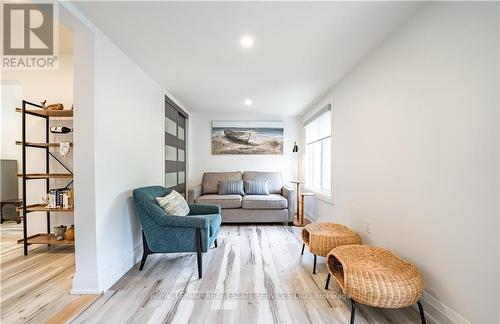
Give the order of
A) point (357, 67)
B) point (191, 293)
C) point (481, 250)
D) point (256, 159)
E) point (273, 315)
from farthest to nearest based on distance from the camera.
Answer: point (256, 159) → point (357, 67) → point (191, 293) → point (273, 315) → point (481, 250)

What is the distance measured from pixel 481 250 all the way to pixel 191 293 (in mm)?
2001

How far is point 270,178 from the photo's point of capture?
4.75 meters

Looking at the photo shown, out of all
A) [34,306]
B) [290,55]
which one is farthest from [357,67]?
[34,306]

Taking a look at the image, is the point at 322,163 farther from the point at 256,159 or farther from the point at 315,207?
the point at 256,159

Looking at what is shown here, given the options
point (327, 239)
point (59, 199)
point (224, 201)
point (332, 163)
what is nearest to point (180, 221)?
point (327, 239)

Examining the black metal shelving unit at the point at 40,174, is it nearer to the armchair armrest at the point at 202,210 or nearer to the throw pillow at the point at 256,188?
the armchair armrest at the point at 202,210

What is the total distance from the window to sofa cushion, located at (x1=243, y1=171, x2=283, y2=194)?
62cm

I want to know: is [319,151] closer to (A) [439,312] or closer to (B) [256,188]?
(B) [256,188]

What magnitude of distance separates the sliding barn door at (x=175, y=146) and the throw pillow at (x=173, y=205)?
0.96 m

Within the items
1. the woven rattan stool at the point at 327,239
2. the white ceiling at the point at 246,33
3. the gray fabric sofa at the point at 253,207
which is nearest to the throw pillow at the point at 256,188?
the gray fabric sofa at the point at 253,207

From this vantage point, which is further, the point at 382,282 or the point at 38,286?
the point at 38,286

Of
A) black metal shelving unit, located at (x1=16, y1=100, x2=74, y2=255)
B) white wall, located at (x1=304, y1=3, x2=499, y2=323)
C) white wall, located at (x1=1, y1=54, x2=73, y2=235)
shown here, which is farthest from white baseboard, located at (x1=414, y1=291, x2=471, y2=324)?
white wall, located at (x1=1, y1=54, x2=73, y2=235)

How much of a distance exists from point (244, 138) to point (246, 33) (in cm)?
321

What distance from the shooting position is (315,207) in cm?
399
